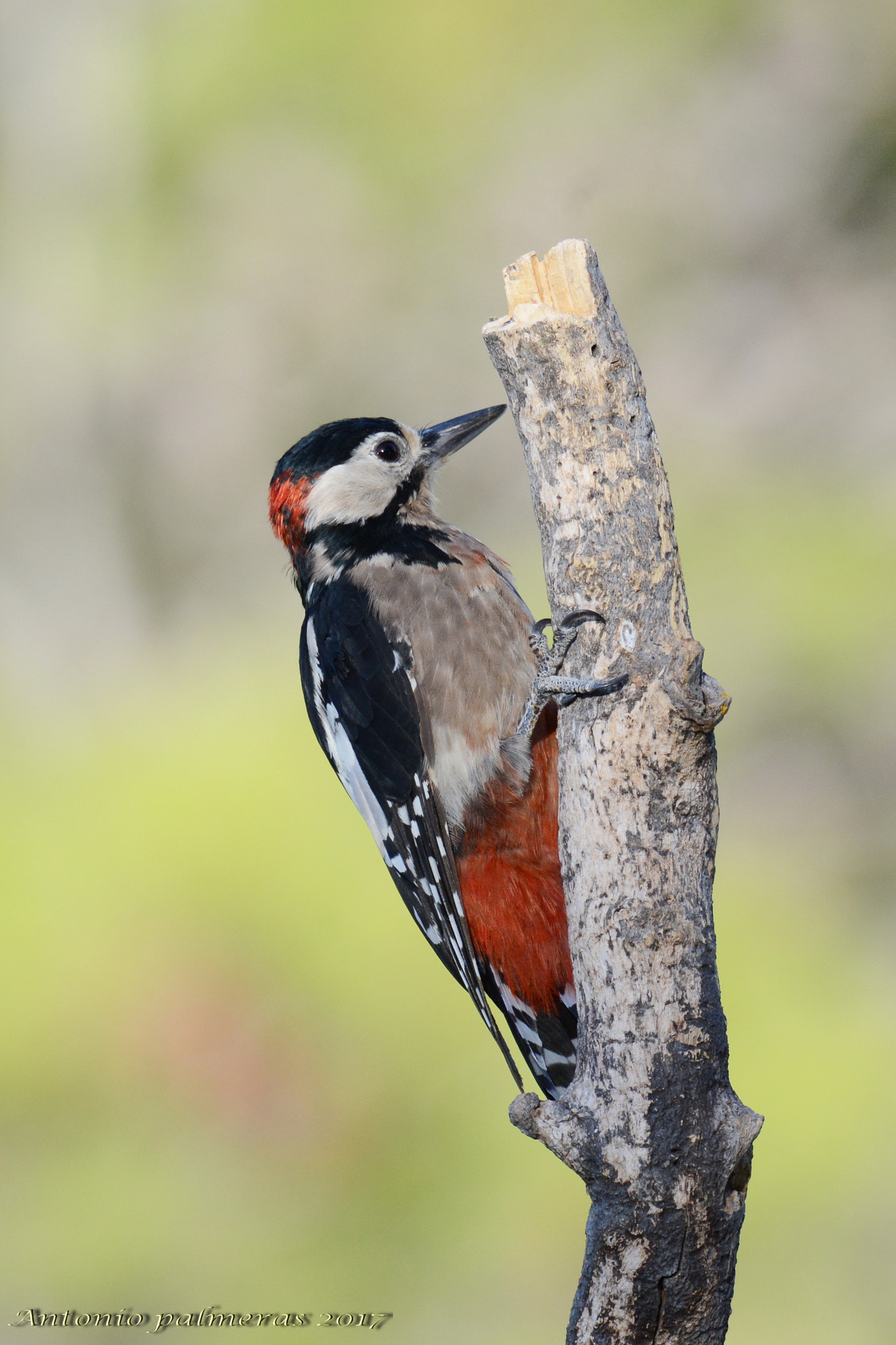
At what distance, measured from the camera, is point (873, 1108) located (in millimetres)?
3934

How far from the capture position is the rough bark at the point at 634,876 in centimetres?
135

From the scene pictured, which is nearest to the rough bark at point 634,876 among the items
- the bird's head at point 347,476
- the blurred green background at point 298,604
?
the bird's head at point 347,476

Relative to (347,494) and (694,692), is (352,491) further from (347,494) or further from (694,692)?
(694,692)

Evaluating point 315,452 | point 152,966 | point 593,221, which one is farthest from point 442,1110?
point 593,221

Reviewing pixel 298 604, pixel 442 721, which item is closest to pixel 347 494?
pixel 442 721

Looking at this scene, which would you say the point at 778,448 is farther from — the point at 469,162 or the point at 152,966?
the point at 152,966

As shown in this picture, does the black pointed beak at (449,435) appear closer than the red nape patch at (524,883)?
No

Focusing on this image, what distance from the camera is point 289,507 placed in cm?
210

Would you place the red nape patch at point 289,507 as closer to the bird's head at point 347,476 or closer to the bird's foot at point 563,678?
the bird's head at point 347,476

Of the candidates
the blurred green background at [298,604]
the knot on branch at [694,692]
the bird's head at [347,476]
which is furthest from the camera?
the blurred green background at [298,604]

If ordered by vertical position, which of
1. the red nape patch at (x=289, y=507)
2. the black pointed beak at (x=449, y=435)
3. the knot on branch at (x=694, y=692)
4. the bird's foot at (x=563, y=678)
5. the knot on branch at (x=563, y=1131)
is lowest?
the knot on branch at (x=563, y=1131)

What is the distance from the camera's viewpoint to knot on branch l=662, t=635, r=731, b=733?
1.33 meters

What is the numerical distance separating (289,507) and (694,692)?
1040 mm

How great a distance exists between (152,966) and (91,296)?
14.9 feet
